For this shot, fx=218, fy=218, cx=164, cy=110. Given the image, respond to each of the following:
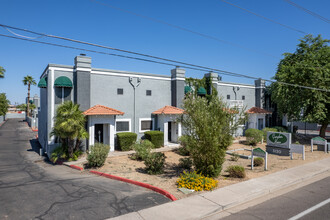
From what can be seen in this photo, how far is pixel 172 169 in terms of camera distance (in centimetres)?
1262

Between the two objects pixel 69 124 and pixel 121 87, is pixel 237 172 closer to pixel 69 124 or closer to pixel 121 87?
pixel 69 124

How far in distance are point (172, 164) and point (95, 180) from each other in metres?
4.99

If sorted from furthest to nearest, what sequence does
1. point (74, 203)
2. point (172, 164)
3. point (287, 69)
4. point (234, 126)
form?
1. point (287, 69)
2. point (172, 164)
3. point (234, 126)
4. point (74, 203)

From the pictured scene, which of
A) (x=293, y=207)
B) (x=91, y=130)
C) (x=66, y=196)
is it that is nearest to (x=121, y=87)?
(x=91, y=130)

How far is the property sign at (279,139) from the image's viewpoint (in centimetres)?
1484

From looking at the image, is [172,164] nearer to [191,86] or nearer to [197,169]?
[197,169]

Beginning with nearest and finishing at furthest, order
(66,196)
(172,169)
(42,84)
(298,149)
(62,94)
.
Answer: (66,196) < (172,169) < (298,149) < (62,94) < (42,84)

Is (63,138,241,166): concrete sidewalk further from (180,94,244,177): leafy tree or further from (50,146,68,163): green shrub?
(180,94,244,177): leafy tree

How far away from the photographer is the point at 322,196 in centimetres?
862

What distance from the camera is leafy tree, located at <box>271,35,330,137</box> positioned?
2056 centimetres

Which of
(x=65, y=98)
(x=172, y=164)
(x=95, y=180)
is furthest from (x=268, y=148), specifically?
(x=65, y=98)

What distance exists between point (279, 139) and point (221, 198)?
9.36 metres

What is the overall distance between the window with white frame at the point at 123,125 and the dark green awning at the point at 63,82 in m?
4.83

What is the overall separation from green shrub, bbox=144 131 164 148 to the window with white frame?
1.65 m
